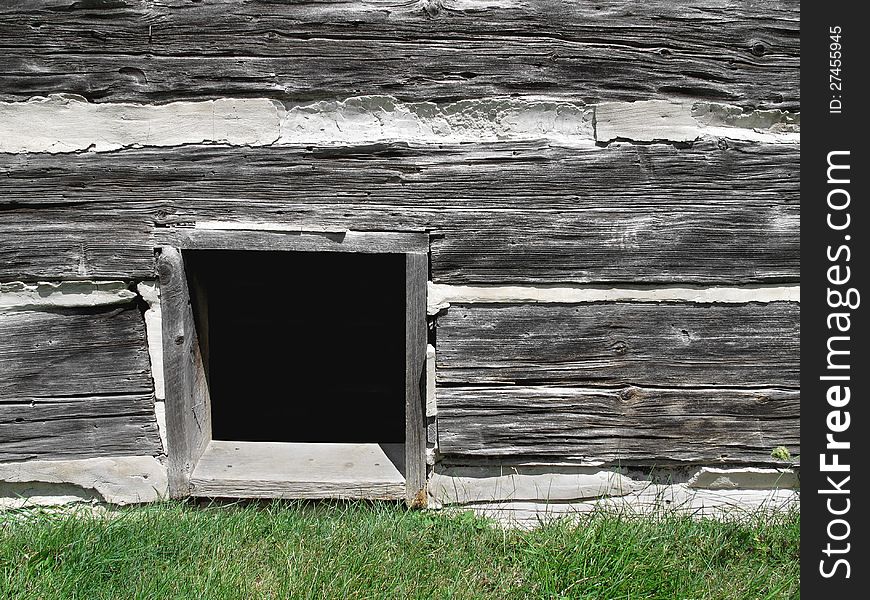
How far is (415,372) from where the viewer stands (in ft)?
9.93

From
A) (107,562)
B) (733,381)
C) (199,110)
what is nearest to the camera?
(107,562)

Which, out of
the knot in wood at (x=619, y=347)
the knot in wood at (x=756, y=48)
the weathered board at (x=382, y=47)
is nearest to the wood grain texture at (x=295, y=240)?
the weathered board at (x=382, y=47)

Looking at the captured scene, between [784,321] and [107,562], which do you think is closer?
[107,562]

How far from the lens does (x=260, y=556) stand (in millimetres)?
2740

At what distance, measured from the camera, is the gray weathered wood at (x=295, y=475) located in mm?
3080

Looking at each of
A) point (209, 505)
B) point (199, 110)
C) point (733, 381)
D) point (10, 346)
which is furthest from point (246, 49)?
point (733, 381)

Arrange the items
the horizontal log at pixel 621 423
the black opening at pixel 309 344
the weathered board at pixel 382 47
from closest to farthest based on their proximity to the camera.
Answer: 1. the weathered board at pixel 382 47
2. the horizontal log at pixel 621 423
3. the black opening at pixel 309 344

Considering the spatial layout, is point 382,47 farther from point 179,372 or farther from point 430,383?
point 179,372

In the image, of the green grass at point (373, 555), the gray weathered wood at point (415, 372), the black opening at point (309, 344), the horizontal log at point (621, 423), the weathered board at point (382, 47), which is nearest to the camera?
the green grass at point (373, 555)

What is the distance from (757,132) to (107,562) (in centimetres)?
308

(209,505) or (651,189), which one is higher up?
(651,189)

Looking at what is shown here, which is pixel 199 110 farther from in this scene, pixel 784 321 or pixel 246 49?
pixel 784 321

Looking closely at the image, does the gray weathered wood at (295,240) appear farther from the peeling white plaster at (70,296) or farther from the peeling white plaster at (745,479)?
the peeling white plaster at (745,479)

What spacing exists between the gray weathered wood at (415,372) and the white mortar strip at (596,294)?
0.06 meters
